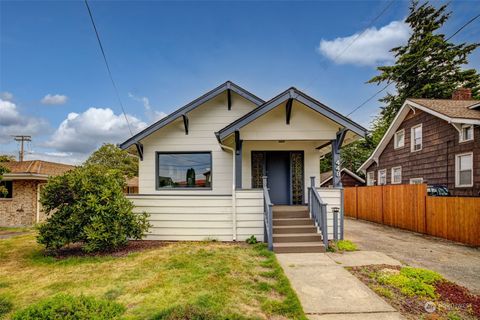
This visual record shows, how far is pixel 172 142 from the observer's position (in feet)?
31.7

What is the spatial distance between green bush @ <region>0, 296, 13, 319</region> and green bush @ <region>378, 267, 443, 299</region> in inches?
211

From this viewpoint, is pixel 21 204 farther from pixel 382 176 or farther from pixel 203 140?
pixel 382 176

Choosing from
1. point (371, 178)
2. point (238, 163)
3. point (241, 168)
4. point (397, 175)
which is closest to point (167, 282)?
point (238, 163)

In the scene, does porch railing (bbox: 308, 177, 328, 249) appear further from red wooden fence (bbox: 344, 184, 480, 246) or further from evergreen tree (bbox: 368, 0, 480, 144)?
evergreen tree (bbox: 368, 0, 480, 144)

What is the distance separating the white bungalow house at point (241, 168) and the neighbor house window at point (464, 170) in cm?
618

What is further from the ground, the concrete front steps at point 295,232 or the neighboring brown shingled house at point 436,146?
the neighboring brown shingled house at point 436,146

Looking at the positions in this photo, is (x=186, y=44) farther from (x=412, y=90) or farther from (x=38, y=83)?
(x=412, y=90)

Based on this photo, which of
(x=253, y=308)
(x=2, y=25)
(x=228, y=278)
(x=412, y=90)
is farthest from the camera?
(x=412, y=90)

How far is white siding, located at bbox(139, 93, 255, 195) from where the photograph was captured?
960 centimetres

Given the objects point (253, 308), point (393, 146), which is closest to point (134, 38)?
point (253, 308)

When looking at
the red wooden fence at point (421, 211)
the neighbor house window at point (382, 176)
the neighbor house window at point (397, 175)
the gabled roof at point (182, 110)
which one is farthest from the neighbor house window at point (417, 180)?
the gabled roof at point (182, 110)

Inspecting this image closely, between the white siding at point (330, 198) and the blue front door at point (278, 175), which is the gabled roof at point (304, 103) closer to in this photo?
the white siding at point (330, 198)

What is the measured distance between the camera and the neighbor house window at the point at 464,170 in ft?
36.6

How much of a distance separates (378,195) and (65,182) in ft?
40.7
